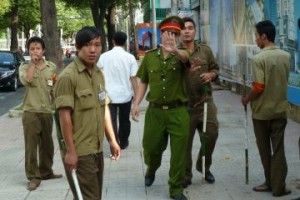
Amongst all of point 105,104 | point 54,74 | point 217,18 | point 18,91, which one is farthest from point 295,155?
point 18,91

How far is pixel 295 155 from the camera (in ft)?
26.3

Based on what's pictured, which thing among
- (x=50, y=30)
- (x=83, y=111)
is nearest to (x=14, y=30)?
(x=50, y=30)

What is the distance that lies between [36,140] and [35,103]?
46 centimetres

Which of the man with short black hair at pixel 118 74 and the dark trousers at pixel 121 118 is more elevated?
the man with short black hair at pixel 118 74

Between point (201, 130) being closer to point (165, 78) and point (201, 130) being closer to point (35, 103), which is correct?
point (165, 78)

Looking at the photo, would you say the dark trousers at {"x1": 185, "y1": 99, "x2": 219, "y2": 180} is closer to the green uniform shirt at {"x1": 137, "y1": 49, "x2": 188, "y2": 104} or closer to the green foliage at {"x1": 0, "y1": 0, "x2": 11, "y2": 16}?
the green uniform shirt at {"x1": 137, "y1": 49, "x2": 188, "y2": 104}

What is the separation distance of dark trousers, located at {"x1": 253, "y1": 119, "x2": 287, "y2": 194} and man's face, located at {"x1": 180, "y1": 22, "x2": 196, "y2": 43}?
3.83 ft

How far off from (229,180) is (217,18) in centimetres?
1278

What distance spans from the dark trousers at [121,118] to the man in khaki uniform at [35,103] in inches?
74.5

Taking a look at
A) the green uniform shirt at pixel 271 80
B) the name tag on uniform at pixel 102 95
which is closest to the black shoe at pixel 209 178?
the green uniform shirt at pixel 271 80

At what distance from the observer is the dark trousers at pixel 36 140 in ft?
22.5

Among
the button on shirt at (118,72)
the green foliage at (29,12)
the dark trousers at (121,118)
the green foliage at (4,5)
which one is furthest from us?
the green foliage at (29,12)

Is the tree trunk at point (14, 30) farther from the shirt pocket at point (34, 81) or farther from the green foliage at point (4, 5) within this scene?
the shirt pocket at point (34, 81)

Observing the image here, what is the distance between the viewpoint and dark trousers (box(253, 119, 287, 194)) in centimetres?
600
